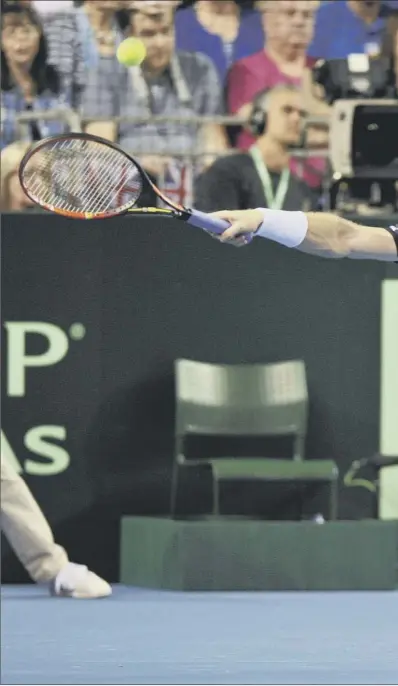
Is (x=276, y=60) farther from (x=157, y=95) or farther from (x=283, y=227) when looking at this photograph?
(x=283, y=227)

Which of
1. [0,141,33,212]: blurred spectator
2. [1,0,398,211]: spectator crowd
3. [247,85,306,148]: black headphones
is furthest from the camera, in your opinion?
[1,0,398,211]: spectator crowd

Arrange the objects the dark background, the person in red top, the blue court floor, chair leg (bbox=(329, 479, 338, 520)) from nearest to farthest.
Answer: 1. the blue court floor
2. the dark background
3. chair leg (bbox=(329, 479, 338, 520))
4. the person in red top

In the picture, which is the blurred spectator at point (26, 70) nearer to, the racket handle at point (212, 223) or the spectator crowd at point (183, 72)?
the spectator crowd at point (183, 72)

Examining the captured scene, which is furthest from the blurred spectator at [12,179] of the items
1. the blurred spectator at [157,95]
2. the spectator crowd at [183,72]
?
the blurred spectator at [157,95]

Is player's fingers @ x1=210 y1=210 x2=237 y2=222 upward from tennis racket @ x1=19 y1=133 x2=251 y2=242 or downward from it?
downward

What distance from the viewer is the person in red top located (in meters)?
7.92

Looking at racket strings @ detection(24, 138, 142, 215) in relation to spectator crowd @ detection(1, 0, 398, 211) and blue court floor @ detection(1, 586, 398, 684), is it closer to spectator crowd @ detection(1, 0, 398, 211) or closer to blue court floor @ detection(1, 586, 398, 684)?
blue court floor @ detection(1, 586, 398, 684)

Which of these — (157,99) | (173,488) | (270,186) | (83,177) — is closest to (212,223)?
(83,177)

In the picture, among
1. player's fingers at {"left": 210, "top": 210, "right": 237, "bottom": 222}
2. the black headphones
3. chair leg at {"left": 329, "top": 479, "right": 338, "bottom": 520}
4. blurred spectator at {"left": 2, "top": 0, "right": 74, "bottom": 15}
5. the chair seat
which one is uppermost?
blurred spectator at {"left": 2, "top": 0, "right": 74, "bottom": 15}

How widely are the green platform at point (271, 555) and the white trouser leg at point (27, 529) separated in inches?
23.7

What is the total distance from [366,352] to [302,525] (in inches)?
40.4

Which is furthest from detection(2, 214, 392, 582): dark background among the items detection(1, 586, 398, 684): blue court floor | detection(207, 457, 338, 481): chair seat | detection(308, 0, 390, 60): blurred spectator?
detection(308, 0, 390, 60): blurred spectator

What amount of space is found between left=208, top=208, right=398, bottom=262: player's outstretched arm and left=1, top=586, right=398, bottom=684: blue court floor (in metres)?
1.26

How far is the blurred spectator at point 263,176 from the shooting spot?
23.8ft
